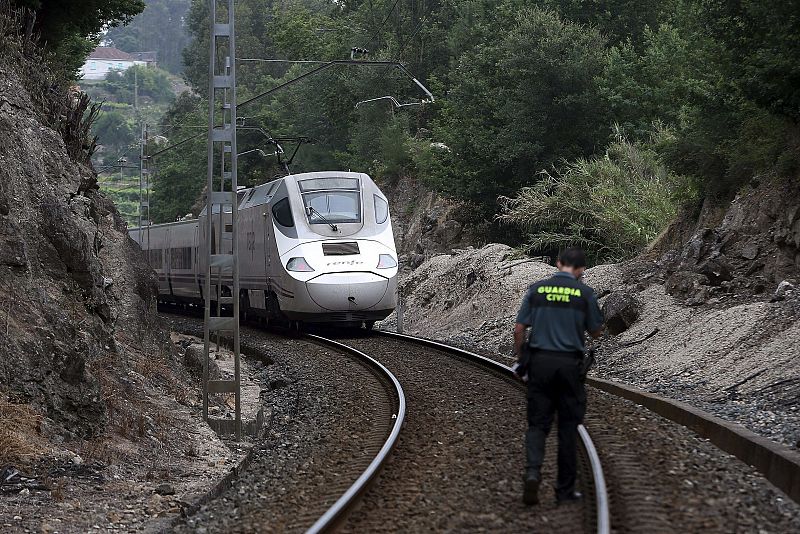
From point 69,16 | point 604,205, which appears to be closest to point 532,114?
point 604,205

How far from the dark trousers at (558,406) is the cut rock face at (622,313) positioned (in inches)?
537

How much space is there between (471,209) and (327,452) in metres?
30.8

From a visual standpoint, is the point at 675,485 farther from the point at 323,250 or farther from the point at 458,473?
the point at 323,250

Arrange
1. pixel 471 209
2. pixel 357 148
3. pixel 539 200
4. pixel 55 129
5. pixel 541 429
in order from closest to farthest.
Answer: pixel 541 429 < pixel 55 129 < pixel 539 200 < pixel 471 209 < pixel 357 148

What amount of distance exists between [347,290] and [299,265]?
3.86 ft

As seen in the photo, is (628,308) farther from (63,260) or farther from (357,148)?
(357,148)

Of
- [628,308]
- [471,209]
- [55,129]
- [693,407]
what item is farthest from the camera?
[471,209]

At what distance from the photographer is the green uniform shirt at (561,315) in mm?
8711

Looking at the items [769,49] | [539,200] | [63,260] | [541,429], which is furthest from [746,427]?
[539,200]

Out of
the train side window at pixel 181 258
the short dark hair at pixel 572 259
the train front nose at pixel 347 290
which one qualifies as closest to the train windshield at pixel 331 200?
the train front nose at pixel 347 290

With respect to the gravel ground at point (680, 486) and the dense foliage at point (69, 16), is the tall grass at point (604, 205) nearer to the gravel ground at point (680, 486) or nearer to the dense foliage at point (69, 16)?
the dense foliage at point (69, 16)

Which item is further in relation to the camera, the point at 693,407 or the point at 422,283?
the point at 422,283

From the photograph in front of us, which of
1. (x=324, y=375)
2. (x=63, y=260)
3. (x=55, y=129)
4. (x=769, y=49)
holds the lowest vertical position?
(x=324, y=375)

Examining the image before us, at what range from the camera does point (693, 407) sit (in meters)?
13.2
